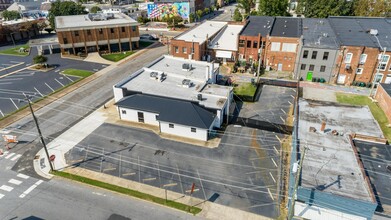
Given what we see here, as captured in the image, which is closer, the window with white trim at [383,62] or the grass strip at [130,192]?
the grass strip at [130,192]

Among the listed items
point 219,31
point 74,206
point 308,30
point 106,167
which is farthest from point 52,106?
point 308,30

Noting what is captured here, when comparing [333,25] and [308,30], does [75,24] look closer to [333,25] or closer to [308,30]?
[308,30]

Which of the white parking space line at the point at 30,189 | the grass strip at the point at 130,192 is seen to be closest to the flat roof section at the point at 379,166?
the grass strip at the point at 130,192

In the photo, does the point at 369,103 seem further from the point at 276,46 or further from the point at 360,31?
the point at 276,46

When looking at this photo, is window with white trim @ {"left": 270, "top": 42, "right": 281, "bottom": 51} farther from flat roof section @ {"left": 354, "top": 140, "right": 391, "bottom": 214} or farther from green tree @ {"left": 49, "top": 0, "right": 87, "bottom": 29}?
green tree @ {"left": 49, "top": 0, "right": 87, "bottom": 29}

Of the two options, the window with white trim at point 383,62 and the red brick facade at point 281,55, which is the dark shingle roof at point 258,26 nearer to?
the red brick facade at point 281,55

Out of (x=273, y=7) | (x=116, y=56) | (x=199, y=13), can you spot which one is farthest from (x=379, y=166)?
(x=199, y=13)

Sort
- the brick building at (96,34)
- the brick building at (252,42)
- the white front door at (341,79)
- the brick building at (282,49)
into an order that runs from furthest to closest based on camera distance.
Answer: the brick building at (96,34)
the brick building at (252,42)
the brick building at (282,49)
the white front door at (341,79)
